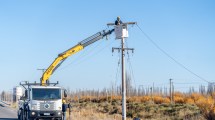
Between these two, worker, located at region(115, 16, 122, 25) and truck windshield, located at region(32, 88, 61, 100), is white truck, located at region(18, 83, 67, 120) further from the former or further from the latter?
worker, located at region(115, 16, 122, 25)

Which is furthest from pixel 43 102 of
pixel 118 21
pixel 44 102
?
pixel 118 21

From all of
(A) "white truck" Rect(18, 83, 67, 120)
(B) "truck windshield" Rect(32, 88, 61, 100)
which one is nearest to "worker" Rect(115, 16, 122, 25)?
(A) "white truck" Rect(18, 83, 67, 120)

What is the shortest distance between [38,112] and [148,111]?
57.0 ft

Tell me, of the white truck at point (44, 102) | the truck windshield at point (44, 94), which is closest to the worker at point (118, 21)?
the white truck at point (44, 102)

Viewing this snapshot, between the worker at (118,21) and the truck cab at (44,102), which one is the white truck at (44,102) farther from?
the worker at (118,21)

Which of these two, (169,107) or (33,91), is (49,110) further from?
(169,107)

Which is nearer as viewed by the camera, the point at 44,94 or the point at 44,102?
the point at 44,102

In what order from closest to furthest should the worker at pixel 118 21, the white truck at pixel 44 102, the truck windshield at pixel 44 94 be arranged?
the worker at pixel 118 21
the white truck at pixel 44 102
the truck windshield at pixel 44 94

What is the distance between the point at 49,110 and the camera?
1104 inches

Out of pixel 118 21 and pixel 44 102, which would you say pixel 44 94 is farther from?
pixel 118 21

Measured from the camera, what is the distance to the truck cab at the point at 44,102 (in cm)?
2775

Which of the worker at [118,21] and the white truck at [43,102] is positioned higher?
the worker at [118,21]

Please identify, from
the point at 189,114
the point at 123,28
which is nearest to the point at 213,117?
the point at 189,114

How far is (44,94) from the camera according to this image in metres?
28.0
